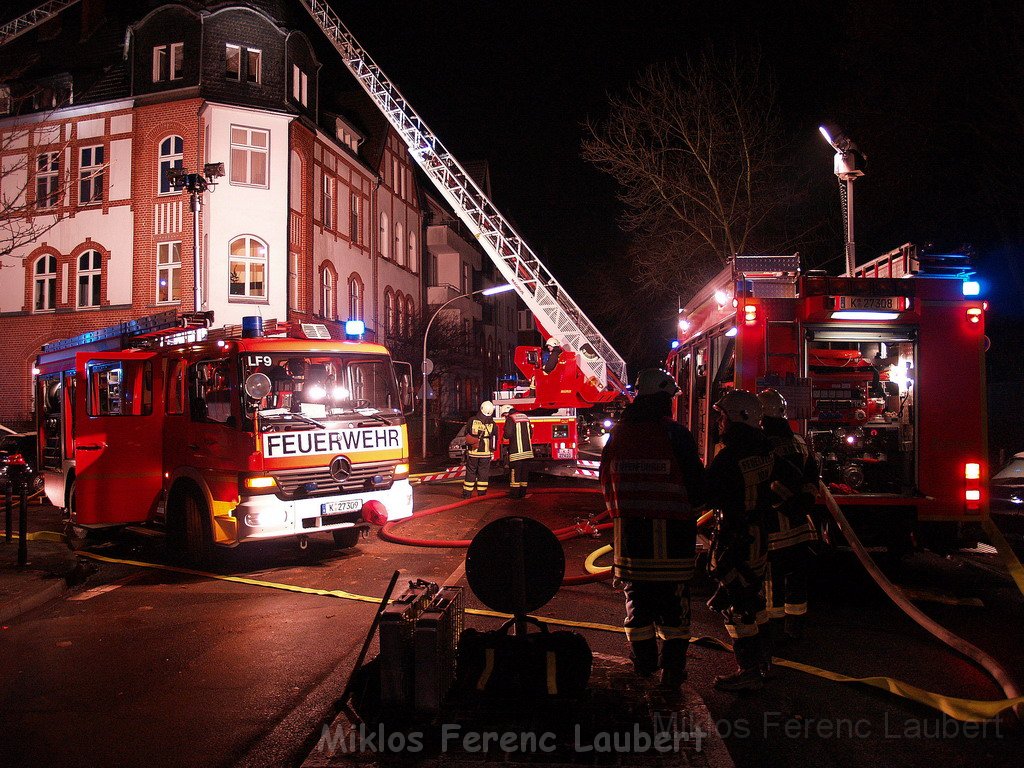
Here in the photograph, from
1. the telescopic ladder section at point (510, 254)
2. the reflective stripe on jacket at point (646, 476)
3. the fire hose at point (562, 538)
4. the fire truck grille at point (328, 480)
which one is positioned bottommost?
the fire hose at point (562, 538)

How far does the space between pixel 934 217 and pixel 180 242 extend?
20.9 meters

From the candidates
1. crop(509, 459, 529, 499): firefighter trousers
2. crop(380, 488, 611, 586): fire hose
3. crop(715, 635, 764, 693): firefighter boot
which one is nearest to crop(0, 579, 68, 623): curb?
crop(380, 488, 611, 586): fire hose

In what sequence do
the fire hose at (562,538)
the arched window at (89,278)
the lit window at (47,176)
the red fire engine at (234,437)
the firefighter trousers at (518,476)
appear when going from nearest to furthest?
the fire hose at (562,538) → the red fire engine at (234,437) → the firefighter trousers at (518,476) → the lit window at (47,176) → the arched window at (89,278)

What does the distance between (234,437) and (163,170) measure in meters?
19.4

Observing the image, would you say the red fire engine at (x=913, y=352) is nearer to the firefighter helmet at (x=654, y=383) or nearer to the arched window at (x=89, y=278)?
the firefighter helmet at (x=654, y=383)

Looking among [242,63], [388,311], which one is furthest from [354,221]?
[242,63]

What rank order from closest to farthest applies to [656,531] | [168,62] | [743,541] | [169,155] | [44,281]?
1. [656,531]
2. [743,541]
3. [169,155]
4. [168,62]
5. [44,281]

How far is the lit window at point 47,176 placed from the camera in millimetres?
23922

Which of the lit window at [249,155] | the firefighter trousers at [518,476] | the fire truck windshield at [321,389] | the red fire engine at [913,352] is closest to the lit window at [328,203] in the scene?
the lit window at [249,155]

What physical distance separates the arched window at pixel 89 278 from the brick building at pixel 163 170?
1.7 inches

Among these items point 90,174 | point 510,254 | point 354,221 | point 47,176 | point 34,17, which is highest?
point 34,17

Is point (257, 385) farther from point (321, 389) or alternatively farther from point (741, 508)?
point (741, 508)

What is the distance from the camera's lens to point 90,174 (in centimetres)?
2375

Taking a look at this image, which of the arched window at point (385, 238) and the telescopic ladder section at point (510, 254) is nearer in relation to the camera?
the telescopic ladder section at point (510, 254)
